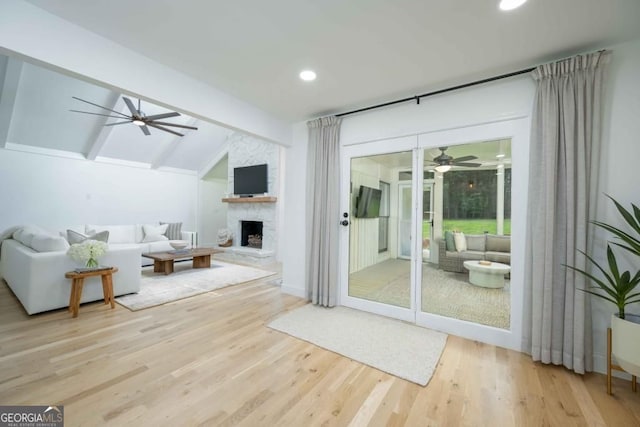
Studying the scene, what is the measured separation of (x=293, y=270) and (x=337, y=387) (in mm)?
2158

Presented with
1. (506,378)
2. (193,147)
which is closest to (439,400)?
(506,378)

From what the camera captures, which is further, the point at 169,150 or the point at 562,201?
the point at 169,150

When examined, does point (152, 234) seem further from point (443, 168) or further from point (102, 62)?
Result: point (443, 168)

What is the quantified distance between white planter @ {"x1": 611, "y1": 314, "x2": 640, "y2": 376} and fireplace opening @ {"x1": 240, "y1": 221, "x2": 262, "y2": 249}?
6.53m

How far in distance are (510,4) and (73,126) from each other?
24.6 ft

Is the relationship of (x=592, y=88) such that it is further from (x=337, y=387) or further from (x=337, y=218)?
(x=337, y=387)

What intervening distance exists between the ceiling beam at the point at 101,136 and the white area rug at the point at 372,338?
530 centimetres

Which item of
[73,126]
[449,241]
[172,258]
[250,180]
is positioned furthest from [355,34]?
[73,126]

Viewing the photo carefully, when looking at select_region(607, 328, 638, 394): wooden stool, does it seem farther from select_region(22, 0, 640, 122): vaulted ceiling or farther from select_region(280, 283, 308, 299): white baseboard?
select_region(280, 283, 308, 299): white baseboard

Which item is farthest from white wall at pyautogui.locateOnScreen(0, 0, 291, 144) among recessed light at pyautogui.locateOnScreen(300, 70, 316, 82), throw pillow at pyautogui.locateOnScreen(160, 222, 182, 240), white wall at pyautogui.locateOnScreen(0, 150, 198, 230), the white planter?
white wall at pyautogui.locateOnScreen(0, 150, 198, 230)

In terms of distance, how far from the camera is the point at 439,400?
1.68 metres
